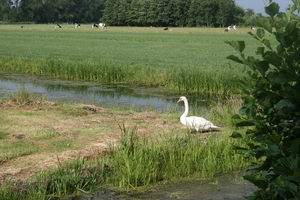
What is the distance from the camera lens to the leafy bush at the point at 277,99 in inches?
102

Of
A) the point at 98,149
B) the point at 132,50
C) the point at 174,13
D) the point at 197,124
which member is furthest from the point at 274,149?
the point at 174,13

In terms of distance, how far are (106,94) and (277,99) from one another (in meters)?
16.4

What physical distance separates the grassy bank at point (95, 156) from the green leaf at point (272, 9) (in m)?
5.04

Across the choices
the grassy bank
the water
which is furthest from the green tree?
the water

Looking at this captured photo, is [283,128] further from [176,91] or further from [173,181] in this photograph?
[176,91]

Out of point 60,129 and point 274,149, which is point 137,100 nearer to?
point 60,129

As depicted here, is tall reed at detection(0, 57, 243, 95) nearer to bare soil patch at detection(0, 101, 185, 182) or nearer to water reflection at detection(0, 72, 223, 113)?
water reflection at detection(0, 72, 223, 113)

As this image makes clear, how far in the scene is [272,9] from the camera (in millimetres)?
2584

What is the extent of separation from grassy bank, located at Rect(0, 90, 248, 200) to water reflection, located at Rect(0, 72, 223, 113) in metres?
→ 4.60

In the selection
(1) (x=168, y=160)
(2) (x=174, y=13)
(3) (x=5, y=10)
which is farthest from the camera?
(3) (x=5, y=10)

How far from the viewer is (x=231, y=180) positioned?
8.41m

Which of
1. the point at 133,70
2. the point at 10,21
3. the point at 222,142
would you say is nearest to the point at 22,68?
the point at 133,70

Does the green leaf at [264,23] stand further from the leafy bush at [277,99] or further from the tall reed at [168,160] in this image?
the tall reed at [168,160]

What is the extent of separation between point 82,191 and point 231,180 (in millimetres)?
2609
